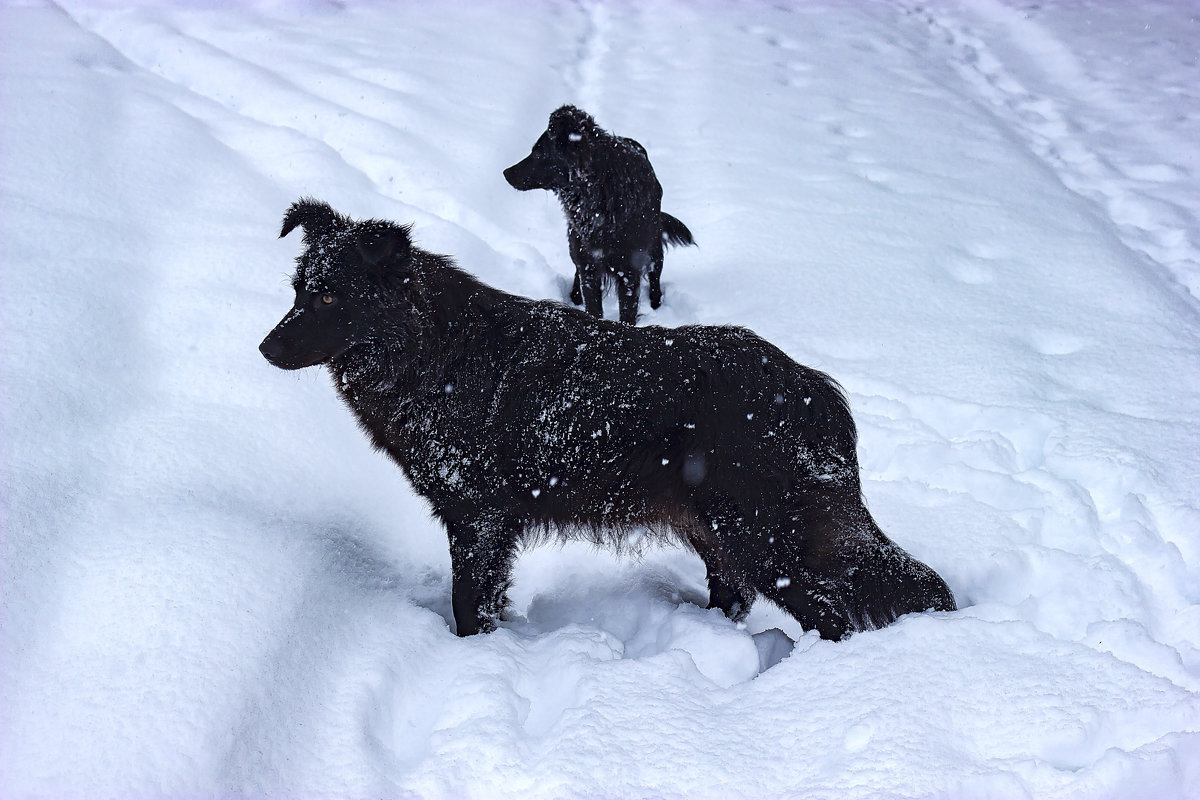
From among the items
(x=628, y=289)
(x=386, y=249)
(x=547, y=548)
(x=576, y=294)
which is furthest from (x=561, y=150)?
(x=547, y=548)

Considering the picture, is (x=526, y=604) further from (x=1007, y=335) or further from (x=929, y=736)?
(x=1007, y=335)

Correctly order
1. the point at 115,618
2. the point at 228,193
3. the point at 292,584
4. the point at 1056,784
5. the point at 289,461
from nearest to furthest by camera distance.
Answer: the point at 1056,784
the point at 115,618
the point at 292,584
the point at 289,461
the point at 228,193

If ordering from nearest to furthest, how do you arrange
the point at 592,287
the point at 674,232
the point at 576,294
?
the point at 592,287 → the point at 576,294 → the point at 674,232

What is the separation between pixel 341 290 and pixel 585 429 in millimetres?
1154

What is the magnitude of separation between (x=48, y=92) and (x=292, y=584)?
548 centimetres

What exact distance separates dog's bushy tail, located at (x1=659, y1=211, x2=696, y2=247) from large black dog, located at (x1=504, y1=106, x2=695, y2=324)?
176mm

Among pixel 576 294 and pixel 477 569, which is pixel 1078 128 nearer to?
pixel 576 294

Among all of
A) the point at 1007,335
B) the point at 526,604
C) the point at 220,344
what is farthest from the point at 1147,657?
the point at 220,344

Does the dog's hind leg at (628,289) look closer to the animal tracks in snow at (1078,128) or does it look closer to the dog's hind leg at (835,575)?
the dog's hind leg at (835,575)

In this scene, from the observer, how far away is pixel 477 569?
3119 mm

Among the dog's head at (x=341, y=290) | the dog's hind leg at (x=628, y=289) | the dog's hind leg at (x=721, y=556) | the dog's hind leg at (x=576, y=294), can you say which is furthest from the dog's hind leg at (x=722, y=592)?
the dog's hind leg at (x=576, y=294)

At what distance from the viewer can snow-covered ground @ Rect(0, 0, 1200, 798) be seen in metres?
2.33

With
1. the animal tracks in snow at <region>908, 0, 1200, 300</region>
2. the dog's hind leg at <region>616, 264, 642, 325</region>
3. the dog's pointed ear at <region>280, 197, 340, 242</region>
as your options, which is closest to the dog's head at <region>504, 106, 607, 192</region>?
the dog's hind leg at <region>616, 264, 642, 325</region>

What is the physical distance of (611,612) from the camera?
11.0ft
